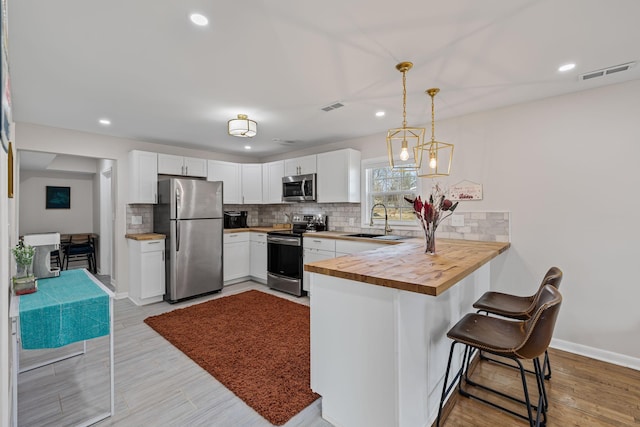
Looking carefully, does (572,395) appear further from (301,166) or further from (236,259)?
(236,259)

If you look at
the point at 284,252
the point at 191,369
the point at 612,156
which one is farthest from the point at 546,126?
the point at 191,369

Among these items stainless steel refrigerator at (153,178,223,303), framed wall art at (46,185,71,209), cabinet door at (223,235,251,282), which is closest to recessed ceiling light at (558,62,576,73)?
stainless steel refrigerator at (153,178,223,303)

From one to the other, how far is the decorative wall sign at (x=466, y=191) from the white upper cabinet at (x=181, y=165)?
12.5ft

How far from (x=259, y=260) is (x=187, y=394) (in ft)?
9.55

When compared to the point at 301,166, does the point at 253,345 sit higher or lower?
lower

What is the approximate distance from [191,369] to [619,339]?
3690mm

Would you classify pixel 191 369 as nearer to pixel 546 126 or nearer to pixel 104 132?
pixel 104 132

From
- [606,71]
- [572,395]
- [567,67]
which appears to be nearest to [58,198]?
[567,67]

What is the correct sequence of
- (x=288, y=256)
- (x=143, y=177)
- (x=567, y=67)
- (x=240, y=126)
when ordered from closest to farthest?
(x=567, y=67) → (x=240, y=126) → (x=143, y=177) → (x=288, y=256)

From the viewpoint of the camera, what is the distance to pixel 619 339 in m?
2.55

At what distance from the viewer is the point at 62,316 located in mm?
1722

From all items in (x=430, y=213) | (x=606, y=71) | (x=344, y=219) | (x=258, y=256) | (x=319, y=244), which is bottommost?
(x=258, y=256)

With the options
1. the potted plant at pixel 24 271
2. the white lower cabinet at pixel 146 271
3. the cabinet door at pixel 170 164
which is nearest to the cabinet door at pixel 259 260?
the white lower cabinet at pixel 146 271

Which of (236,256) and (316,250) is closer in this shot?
(316,250)
